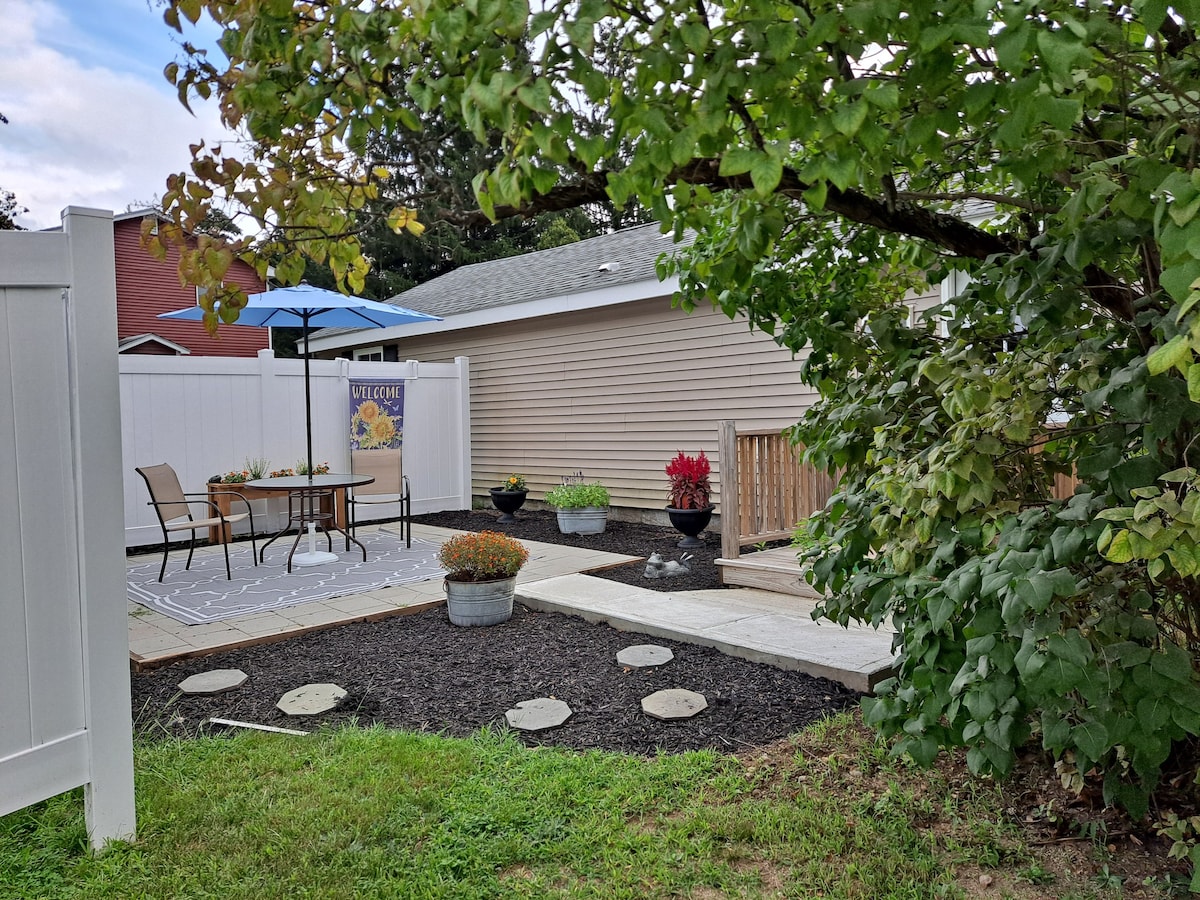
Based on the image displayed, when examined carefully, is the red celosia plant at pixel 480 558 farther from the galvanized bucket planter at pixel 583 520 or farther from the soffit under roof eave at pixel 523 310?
the galvanized bucket planter at pixel 583 520

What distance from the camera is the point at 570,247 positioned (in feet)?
42.8

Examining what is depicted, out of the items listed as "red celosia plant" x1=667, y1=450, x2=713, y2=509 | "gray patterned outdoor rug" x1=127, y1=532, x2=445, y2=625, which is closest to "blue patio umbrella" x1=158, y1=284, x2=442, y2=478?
"gray patterned outdoor rug" x1=127, y1=532, x2=445, y2=625

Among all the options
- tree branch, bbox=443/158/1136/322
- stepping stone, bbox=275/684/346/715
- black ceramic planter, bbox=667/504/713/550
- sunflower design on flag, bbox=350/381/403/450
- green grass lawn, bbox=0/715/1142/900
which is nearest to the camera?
tree branch, bbox=443/158/1136/322

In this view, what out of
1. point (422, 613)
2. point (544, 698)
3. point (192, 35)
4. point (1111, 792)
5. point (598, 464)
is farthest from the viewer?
point (598, 464)

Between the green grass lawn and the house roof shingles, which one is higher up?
the house roof shingles

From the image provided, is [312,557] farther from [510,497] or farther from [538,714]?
[538,714]

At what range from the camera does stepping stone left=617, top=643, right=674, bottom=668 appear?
4.05 meters

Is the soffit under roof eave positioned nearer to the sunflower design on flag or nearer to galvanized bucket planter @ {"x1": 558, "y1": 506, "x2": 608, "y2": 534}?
the sunflower design on flag

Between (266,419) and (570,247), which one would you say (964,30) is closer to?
(266,419)

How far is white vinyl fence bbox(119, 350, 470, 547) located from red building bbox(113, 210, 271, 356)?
8.28 meters

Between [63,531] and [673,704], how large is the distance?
7.86ft

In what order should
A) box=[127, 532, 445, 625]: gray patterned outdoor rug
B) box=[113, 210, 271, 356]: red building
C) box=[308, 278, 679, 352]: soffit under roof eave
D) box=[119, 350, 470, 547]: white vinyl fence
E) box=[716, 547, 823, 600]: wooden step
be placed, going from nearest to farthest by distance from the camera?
1. box=[716, 547, 823, 600]: wooden step
2. box=[127, 532, 445, 625]: gray patterned outdoor rug
3. box=[119, 350, 470, 547]: white vinyl fence
4. box=[308, 278, 679, 352]: soffit under roof eave
5. box=[113, 210, 271, 356]: red building

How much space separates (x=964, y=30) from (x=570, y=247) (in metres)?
12.3

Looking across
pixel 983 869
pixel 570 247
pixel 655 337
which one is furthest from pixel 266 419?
pixel 983 869
